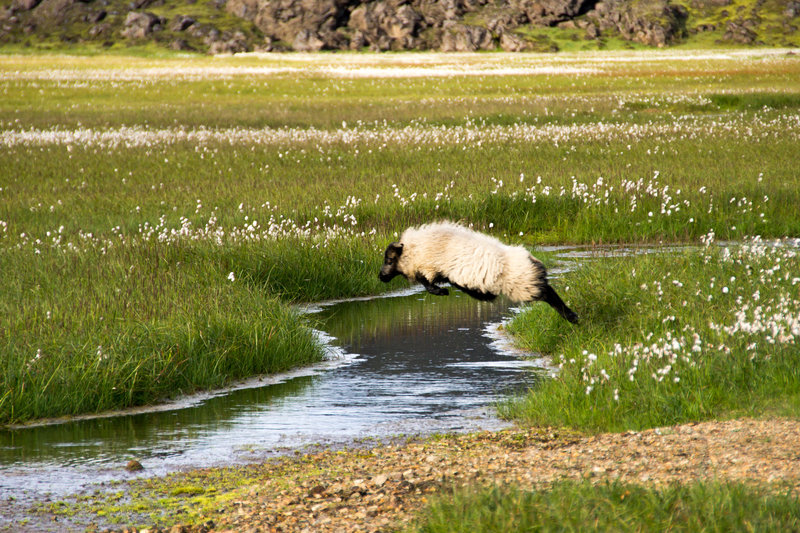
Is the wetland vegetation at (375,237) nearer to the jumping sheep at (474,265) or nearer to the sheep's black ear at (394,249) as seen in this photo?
the jumping sheep at (474,265)

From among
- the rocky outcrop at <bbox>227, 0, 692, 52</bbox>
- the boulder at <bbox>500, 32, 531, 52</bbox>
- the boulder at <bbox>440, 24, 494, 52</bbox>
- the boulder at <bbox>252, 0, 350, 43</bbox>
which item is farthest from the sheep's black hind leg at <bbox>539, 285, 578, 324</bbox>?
the boulder at <bbox>252, 0, 350, 43</bbox>

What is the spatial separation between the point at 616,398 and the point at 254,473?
9.78ft

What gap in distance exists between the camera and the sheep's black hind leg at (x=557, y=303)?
34.7ft

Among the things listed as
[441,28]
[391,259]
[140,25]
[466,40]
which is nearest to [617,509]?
[391,259]

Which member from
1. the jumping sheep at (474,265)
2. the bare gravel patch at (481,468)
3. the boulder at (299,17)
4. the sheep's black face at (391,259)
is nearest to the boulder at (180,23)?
the boulder at (299,17)

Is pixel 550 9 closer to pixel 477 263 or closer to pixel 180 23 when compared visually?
pixel 180 23

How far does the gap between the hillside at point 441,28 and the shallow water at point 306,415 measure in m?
159

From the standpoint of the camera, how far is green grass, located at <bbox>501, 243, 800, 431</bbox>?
313 inches

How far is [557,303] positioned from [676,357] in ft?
8.57

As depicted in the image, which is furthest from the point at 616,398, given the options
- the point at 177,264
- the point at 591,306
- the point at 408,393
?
the point at 177,264

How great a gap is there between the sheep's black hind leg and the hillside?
158671 millimetres

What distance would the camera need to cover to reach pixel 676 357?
830 cm

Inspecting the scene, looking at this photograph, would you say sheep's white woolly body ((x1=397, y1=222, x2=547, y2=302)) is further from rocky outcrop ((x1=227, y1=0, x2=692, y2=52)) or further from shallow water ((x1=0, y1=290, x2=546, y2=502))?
rocky outcrop ((x1=227, y1=0, x2=692, y2=52))

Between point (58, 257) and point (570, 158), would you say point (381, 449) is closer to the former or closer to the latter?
point (58, 257)
